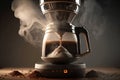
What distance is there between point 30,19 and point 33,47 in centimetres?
52

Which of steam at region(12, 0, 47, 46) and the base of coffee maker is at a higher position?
steam at region(12, 0, 47, 46)

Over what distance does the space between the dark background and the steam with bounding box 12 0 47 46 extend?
3.1 inches

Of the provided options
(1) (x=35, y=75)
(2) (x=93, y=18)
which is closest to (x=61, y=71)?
(1) (x=35, y=75)

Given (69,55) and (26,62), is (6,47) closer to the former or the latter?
(26,62)

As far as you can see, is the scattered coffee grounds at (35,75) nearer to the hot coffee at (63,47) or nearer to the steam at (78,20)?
the hot coffee at (63,47)

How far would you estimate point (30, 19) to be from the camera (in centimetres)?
177

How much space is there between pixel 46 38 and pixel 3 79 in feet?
0.97

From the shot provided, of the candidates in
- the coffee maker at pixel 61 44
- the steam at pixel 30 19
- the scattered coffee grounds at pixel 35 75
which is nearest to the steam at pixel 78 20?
the steam at pixel 30 19

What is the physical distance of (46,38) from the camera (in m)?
1.35

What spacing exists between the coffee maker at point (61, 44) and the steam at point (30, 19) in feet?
1.17

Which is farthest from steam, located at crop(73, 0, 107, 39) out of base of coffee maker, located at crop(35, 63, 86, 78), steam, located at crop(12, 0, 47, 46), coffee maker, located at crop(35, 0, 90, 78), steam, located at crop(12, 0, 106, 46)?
base of coffee maker, located at crop(35, 63, 86, 78)

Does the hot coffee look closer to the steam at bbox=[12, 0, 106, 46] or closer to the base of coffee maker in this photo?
the base of coffee maker

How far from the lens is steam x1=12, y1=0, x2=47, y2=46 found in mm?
1776

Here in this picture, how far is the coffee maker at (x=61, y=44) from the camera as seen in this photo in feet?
4.12
